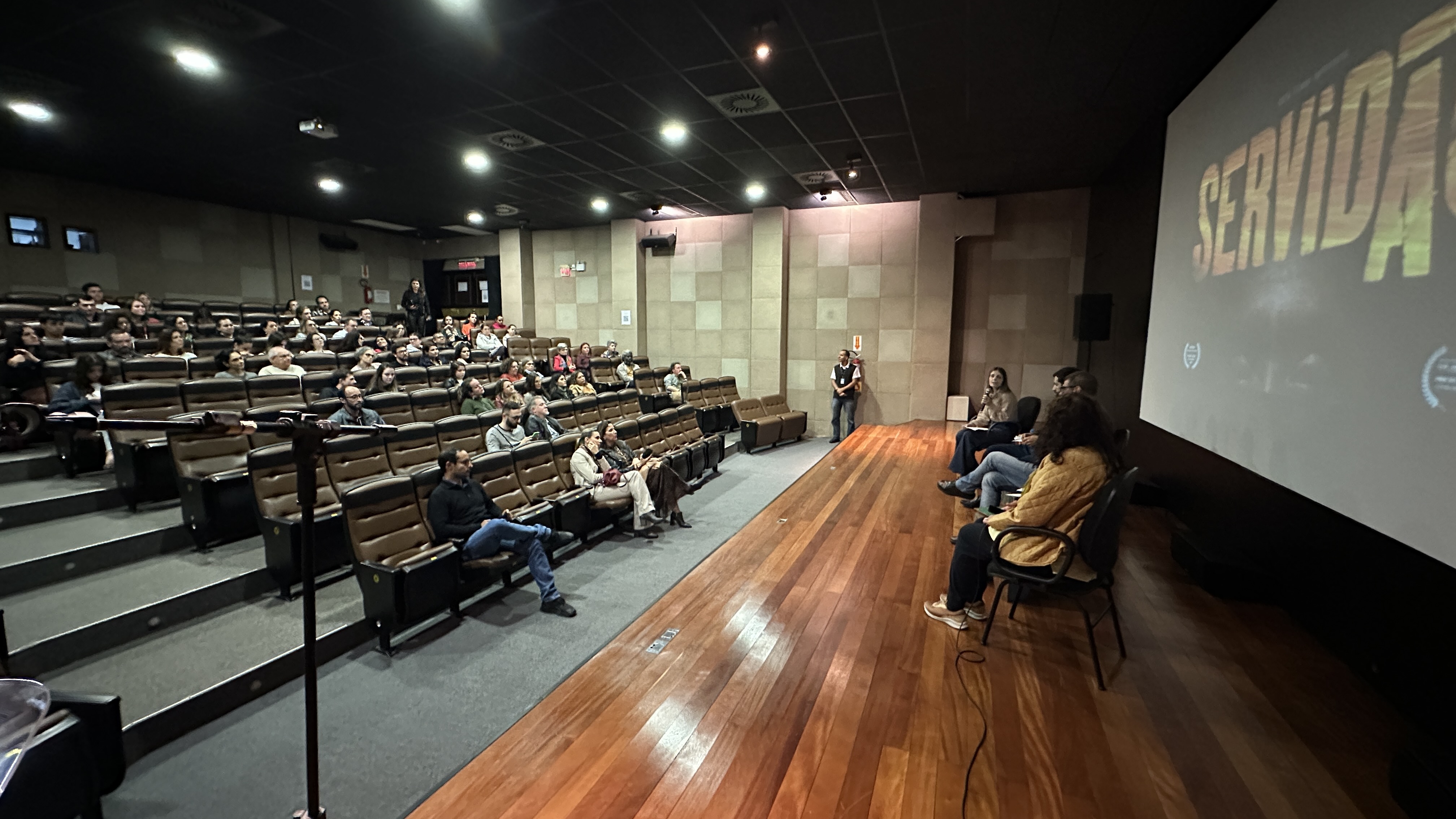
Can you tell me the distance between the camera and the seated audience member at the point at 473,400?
18.3ft

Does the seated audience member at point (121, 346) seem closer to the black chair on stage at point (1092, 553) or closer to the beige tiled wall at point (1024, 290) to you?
the black chair on stage at point (1092, 553)

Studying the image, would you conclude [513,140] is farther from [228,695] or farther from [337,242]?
[337,242]

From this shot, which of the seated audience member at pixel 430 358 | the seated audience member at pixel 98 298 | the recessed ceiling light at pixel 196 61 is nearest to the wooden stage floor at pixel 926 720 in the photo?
the recessed ceiling light at pixel 196 61

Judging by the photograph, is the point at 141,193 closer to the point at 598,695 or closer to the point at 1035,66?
the point at 598,695

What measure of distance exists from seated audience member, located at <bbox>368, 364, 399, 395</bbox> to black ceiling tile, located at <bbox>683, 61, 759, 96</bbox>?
4090mm

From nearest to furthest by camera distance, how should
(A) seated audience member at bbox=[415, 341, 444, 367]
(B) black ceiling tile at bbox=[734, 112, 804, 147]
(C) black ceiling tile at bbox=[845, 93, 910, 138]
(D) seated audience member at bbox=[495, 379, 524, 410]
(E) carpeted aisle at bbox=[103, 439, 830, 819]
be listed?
(E) carpeted aisle at bbox=[103, 439, 830, 819] < (C) black ceiling tile at bbox=[845, 93, 910, 138] < (D) seated audience member at bbox=[495, 379, 524, 410] < (B) black ceiling tile at bbox=[734, 112, 804, 147] < (A) seated audience member at bbox=[415, 341, 444, 367]

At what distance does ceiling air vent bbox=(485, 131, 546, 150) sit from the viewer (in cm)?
576

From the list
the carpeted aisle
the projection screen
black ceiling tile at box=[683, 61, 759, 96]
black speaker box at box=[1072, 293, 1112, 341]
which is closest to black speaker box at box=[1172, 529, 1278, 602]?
the projection screen

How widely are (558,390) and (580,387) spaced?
15.3 inches

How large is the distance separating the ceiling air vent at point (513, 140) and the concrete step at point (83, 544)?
424 centimetres

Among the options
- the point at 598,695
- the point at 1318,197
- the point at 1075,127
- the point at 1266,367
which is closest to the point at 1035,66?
the point at 1075,127

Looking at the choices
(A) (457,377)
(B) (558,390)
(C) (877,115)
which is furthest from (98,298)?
(C) (877,115)

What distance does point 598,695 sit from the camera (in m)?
2.33

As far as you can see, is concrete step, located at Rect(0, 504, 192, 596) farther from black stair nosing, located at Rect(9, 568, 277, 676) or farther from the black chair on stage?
the black chair on stage
